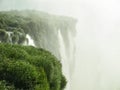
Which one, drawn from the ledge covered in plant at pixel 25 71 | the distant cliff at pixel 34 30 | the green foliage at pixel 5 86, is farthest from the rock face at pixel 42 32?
the green foliage at pixel 5 86

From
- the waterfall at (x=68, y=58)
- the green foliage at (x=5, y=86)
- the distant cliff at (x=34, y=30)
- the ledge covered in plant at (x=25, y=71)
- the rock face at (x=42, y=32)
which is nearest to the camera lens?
the green foliage at (x=5, y=86)

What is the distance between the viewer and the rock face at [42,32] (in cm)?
6812

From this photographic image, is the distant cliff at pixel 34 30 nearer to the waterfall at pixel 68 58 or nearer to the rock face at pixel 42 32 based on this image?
the rock face at pixel 42 32

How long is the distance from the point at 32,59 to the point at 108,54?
159205mm

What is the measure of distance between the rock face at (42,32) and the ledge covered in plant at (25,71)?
24.2m

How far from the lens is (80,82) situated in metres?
143

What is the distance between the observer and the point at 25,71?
31.0 metres

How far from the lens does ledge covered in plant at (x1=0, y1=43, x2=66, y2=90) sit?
1196 inches

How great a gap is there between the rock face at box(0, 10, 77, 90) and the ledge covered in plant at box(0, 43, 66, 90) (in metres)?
24.2

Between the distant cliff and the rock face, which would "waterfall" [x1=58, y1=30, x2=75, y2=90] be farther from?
the distant cliff

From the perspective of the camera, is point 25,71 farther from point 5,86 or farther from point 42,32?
point 42,32

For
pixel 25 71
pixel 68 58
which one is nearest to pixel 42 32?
pixel 68 58

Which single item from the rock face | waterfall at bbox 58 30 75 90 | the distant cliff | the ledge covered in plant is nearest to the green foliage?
the ledge covered in plant

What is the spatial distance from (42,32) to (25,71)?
67343 millimetres
